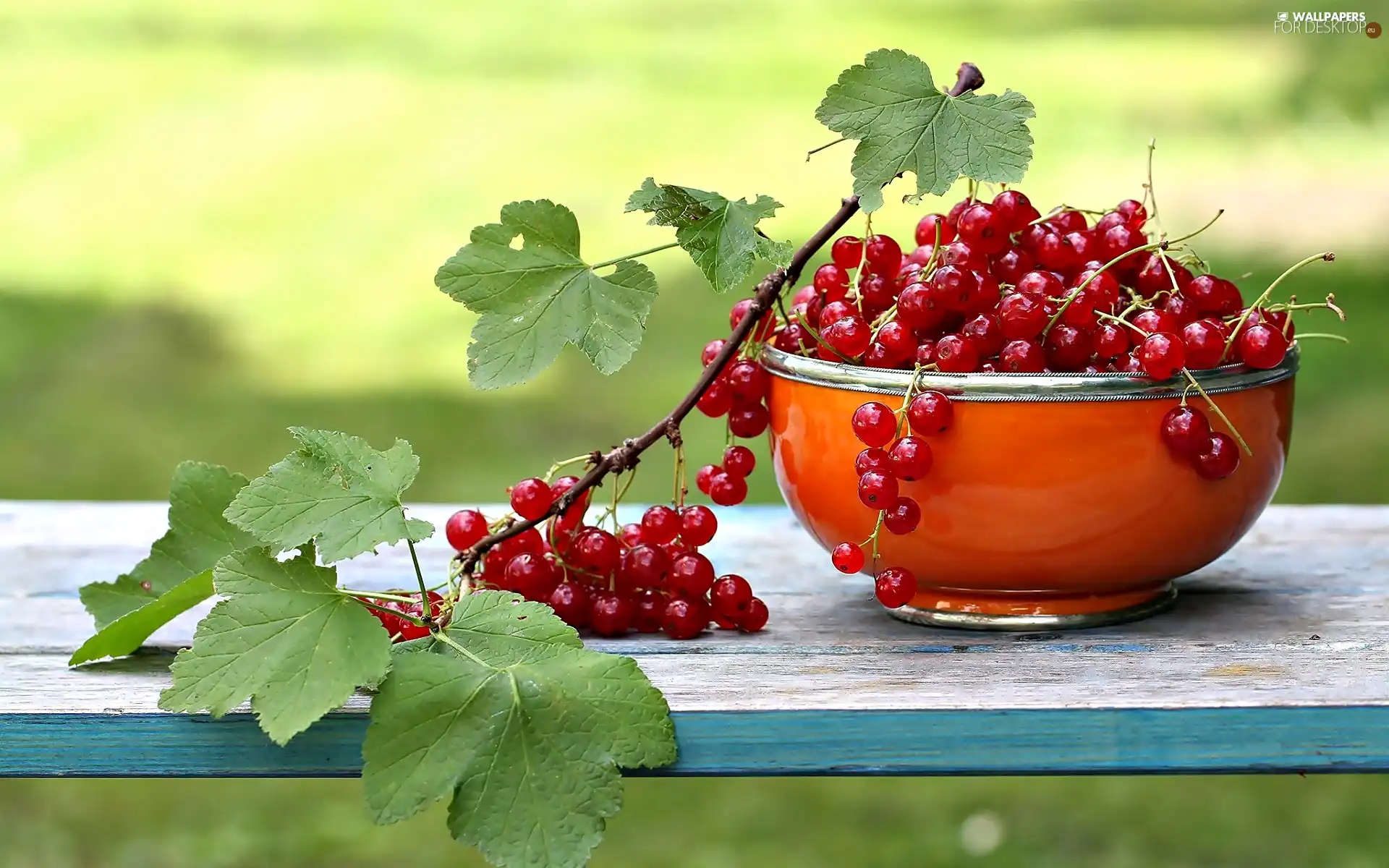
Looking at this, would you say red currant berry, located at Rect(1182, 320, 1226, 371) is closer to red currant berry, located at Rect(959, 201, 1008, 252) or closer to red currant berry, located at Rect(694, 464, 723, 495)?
red currant berry, located at Rect(959, 201, 1008, 252)

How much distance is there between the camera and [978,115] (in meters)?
0.80

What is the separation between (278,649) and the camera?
2.38 ft

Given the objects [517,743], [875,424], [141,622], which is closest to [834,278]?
[875,424]

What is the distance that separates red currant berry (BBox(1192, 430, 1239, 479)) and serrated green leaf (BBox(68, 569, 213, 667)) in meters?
0.54

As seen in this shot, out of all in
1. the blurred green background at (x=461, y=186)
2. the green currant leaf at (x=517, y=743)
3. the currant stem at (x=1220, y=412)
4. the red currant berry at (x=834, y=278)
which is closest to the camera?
the green currant leaf at (x=517, y=743)

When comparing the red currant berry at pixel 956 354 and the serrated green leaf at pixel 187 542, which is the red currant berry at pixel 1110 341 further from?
the serrated green leaf at pixel 187 542

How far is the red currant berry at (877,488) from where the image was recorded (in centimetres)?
79

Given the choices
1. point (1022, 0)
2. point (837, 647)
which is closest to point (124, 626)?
point (837, 647)

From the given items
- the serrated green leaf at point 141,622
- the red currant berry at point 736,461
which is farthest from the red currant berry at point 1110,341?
the serrated green leaf at point 141,622

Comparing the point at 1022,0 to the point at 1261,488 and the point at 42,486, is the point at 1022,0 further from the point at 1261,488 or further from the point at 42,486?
the point at 1261,488

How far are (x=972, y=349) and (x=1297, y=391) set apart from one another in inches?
101

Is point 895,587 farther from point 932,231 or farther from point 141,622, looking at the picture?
point 141,622

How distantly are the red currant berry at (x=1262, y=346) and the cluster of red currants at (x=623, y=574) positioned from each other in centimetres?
31

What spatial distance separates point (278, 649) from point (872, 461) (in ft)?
1.05
